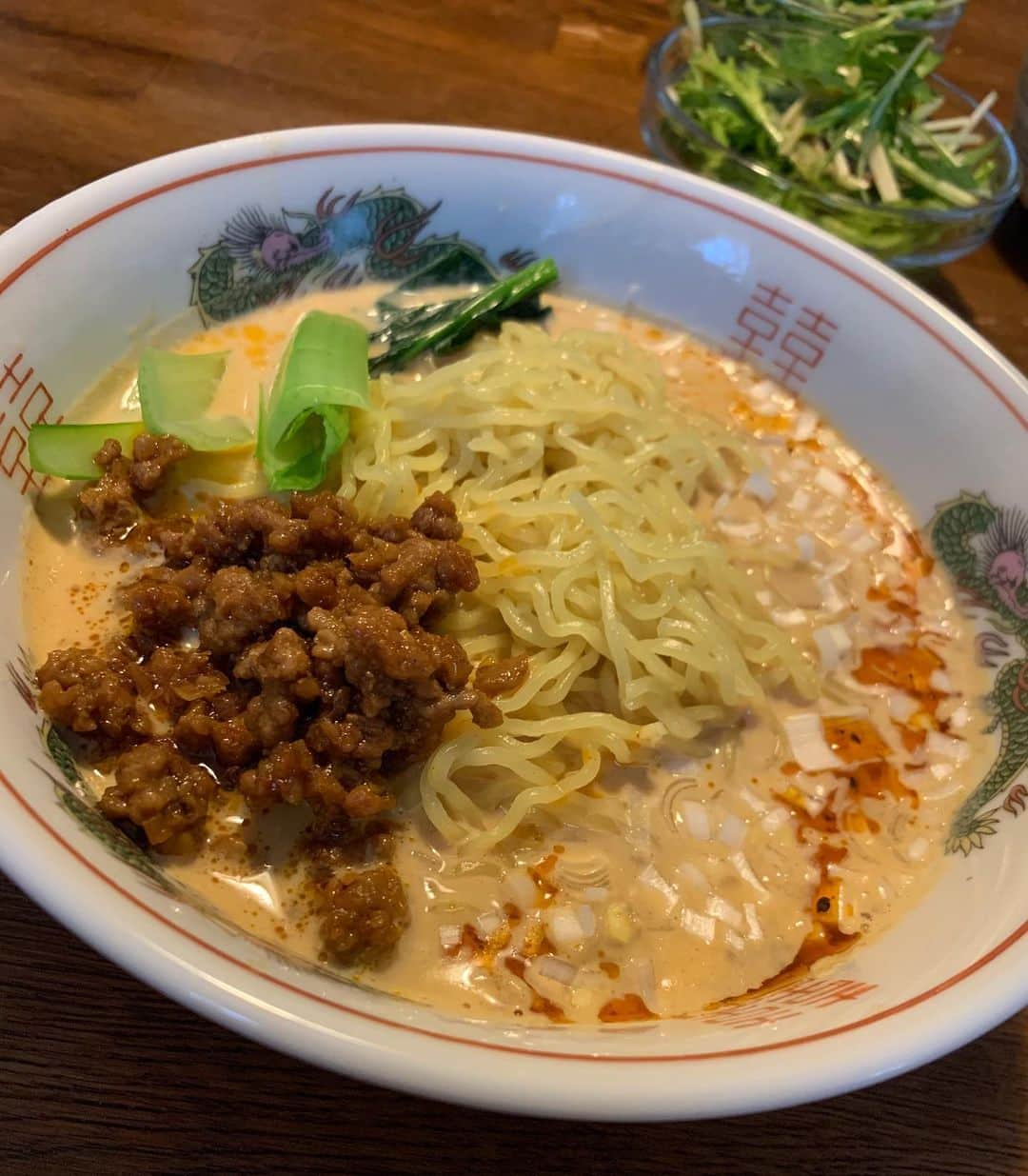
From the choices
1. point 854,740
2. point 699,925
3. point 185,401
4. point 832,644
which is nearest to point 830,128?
point 832,644

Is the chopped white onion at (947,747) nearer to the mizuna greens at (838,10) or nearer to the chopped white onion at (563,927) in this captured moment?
the chopped white onion at (563,927)

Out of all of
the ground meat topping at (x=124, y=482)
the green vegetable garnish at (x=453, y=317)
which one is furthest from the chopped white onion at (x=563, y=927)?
the green vegetable garnish at (x=453, y=317)

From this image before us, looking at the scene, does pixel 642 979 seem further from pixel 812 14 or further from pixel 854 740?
pixel 812 14

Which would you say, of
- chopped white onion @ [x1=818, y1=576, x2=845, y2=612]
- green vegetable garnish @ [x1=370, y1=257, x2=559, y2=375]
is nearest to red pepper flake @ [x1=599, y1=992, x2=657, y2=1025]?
chopped white onion @ [x1=818, y1=576, x2=845, y2=612]

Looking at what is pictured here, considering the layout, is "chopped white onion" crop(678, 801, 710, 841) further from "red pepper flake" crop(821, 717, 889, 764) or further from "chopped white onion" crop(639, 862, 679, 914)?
"red pepper flake" crop(821, 717, 889, 764)

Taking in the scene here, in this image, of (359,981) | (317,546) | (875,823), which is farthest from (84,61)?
(875,823)

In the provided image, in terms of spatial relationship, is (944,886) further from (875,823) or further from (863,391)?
(863,391)
